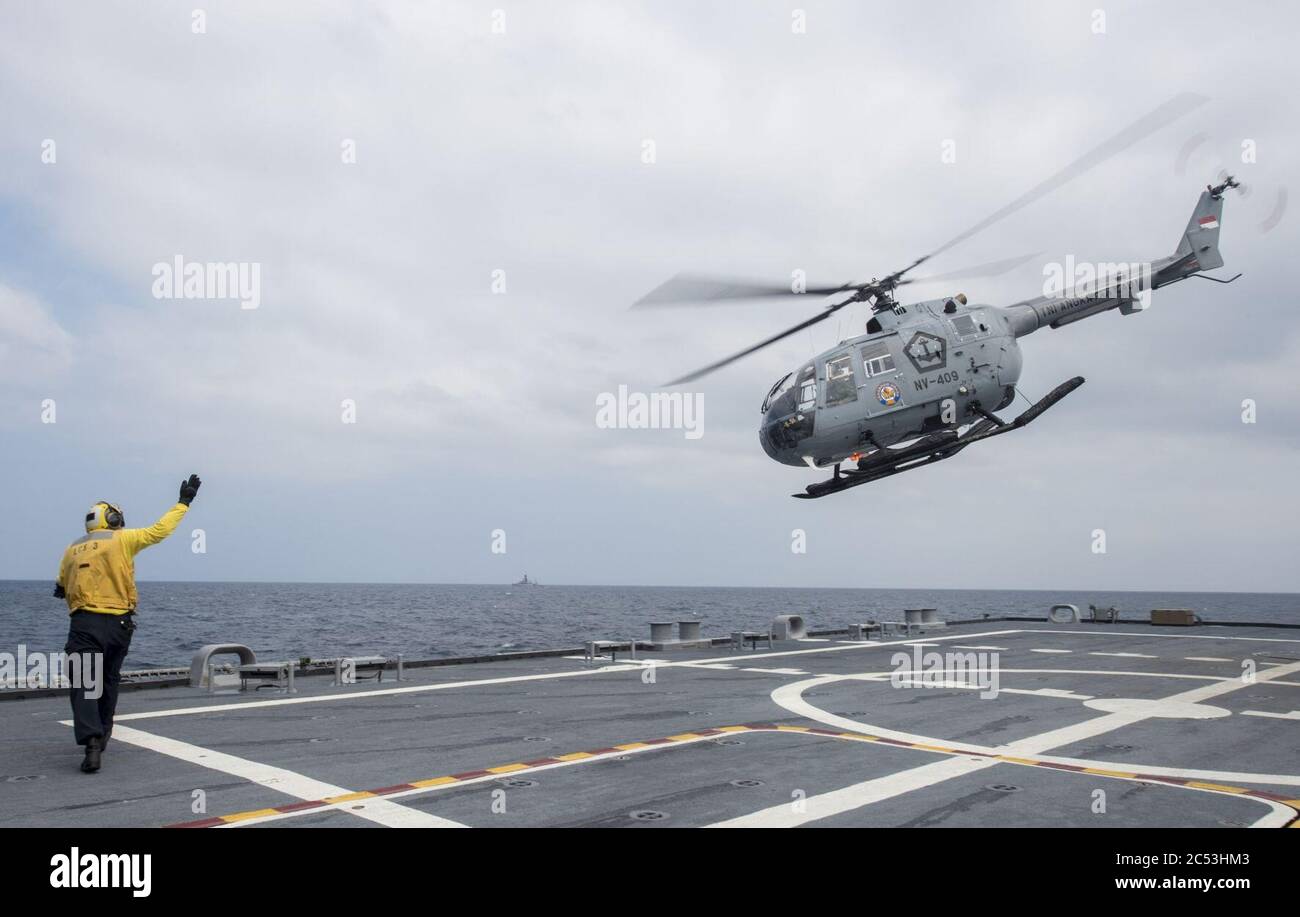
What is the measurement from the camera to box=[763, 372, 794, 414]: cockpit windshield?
23802 mm

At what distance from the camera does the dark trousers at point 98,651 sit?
9016 millimetres

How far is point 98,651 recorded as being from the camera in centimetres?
905

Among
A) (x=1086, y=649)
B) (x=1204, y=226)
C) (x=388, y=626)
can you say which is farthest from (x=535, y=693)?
(x=388, y=626)

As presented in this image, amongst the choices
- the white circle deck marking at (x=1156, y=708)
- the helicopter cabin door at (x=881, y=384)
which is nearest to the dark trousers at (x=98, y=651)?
the white circle deck marking at (x=1156, y=708)

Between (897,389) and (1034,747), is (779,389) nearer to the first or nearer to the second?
(897,389)

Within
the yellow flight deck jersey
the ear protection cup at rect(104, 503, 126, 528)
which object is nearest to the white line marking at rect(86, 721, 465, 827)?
Result: the yellow flight deck jersey

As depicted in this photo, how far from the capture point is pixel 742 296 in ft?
70.0

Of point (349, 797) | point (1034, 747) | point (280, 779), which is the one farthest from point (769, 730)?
point (280, 779)

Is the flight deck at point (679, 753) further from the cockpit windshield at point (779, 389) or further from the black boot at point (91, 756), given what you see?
the cockpit windshield at point (779, 389)

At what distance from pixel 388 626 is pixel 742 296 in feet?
277

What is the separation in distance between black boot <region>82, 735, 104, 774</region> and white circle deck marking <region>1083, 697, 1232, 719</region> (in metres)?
14.5

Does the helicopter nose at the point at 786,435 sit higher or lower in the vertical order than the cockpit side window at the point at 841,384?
lower

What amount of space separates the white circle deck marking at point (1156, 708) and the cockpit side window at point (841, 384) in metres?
9.66
